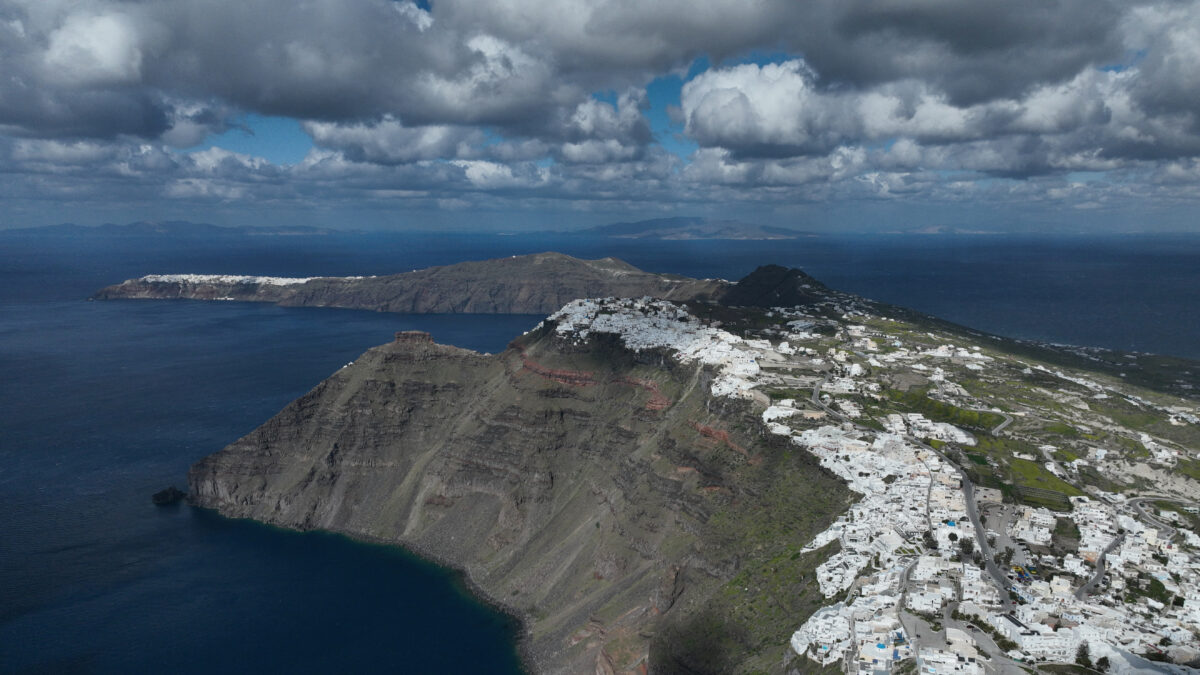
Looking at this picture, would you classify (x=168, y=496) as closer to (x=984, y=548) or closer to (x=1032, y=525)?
(x=984, y=548)

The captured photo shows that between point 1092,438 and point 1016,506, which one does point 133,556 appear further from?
point 1092,438

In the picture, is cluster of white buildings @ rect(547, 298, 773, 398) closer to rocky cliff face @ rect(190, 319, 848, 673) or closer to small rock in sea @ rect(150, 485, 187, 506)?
rocky cliff face @ rect(190, 319, 848, 673)

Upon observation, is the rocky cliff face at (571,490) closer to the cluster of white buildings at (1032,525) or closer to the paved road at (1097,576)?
the cluster of white buildings at (1032,525)

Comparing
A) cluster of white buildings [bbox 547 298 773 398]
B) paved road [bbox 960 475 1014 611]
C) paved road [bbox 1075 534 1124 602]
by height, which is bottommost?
paved road [bbox 1075 534 1124 602]

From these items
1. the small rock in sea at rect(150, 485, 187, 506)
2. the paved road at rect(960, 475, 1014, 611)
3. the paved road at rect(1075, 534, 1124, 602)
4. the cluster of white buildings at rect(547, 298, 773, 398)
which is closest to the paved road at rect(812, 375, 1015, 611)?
the paved road at rect(960, 475, 1014, 611)

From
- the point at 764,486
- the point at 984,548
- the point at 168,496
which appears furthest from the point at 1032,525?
the point at 168,496

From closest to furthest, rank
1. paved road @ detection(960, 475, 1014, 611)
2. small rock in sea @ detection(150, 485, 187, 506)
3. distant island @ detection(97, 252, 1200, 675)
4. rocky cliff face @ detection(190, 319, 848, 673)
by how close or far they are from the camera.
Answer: paved road @ detection(960, 475, 1014, 611) → distant island @ detection(97, 252, 1200, 675) → rocky cliff face @ detection(190, 319, 848, 673) → small rock in sea @ detection(150, 485, 187, 506)

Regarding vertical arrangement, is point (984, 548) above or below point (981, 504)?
below
